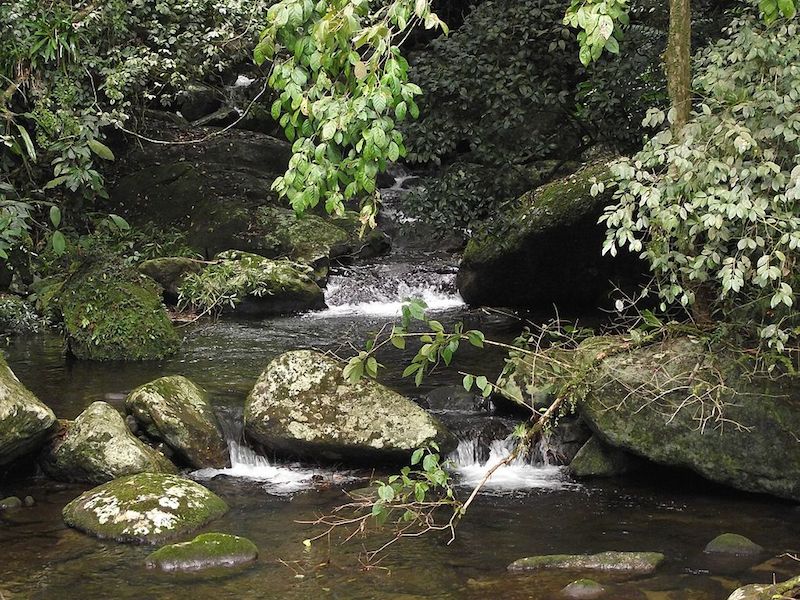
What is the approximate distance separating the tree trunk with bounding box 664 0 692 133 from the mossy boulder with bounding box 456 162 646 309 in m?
4.29

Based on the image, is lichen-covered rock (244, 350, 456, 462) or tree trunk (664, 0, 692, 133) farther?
lichen-covered rock (244, 350, 456, 462)

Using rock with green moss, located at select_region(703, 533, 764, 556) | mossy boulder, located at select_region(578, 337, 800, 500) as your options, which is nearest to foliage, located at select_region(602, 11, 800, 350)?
mossy boulder, located at select_region(578, 337, 800, 500)

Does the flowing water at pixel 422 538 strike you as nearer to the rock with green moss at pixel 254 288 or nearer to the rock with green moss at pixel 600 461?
the rock with green moss at pixel 600 461

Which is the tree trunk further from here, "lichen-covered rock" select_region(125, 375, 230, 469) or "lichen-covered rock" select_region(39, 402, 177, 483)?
"lichen-covered rock" select_region(39, 402, 177, 483)

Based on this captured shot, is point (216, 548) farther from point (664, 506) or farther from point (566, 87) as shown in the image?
point (566, 87)

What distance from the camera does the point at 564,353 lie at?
782 centimetres

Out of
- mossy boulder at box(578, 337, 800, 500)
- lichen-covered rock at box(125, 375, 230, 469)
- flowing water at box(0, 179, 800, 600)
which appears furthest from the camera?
lichen-covered rock at box(125, 375, 230, 469)

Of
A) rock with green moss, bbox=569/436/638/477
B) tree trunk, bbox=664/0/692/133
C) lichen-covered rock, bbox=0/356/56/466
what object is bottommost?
rock with green moss, bbox=569/436/638/477

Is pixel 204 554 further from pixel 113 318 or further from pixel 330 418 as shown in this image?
pixel 113 318

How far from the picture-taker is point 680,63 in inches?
293

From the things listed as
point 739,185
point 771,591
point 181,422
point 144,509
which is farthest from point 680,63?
point 144,509

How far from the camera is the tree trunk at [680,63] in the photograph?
24.1 feet

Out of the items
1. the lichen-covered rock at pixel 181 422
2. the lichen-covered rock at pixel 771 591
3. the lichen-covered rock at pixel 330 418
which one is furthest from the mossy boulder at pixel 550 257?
the lichen-covered rock at pixel 771 591

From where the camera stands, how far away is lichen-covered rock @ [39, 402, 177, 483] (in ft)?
24.8
